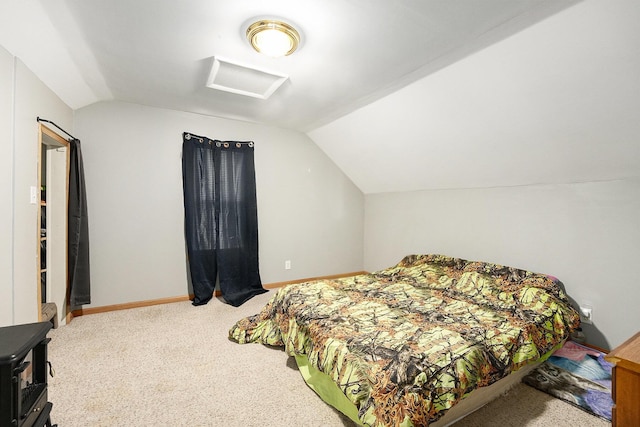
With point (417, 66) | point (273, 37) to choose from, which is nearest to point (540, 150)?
point (417, 66)

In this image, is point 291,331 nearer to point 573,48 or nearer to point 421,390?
point 421,390

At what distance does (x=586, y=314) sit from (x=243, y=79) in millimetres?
3472

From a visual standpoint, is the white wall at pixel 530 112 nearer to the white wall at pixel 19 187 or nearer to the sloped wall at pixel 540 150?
the sloped wall at pixel 540 150

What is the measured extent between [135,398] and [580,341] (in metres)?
3.29

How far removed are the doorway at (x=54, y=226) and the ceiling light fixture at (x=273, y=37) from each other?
1.99 metres

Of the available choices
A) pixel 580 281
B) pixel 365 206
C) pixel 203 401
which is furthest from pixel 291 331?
pixel 365 206

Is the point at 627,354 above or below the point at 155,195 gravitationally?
below

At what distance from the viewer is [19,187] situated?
194 cm

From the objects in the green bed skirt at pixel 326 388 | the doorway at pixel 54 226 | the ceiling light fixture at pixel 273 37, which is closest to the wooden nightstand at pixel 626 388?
the green bed skirt at pixel 326 388

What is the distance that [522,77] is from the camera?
1983mm

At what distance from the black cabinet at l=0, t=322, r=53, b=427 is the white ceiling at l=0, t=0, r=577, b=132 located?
1.64 m

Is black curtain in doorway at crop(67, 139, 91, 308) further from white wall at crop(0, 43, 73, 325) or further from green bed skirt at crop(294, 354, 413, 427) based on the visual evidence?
green bed skirt at crop(294, 354, 413, 427)

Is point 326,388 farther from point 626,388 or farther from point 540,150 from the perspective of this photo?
point 540,150

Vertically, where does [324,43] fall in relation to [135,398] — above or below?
above
